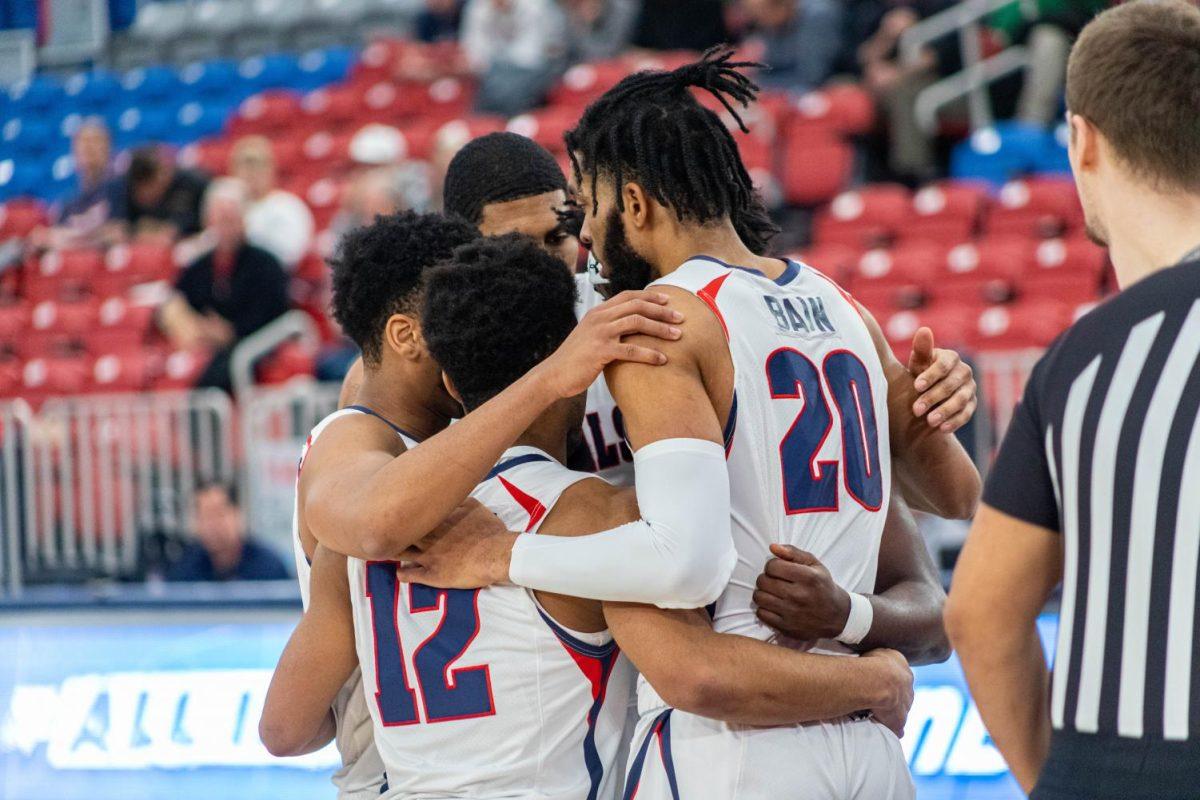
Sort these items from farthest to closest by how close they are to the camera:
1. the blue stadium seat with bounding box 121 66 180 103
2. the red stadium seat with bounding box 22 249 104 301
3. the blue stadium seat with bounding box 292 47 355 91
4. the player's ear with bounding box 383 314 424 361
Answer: the blue stadium seat with bounding box 121 66 180 103 < the blue stadium seat with bounding box 292 47 355 91 < the red stadium seat with bounding box 22 249 104 301 < the player's ear with bounding box 383 314 424 361

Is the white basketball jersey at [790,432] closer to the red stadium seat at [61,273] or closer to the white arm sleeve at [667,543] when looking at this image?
the white arm sleeve at [667,543]

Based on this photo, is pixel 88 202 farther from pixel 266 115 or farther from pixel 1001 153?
pixel 1001 153

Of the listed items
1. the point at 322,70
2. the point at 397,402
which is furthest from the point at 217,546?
the point at 322,70

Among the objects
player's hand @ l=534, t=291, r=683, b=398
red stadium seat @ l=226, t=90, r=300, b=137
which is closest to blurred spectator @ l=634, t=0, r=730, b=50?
red stadium seat @ l=226, t=90, r=300, b=137

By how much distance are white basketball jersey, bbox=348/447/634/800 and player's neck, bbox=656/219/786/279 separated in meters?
0.43

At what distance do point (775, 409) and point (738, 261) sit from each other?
1.00ft

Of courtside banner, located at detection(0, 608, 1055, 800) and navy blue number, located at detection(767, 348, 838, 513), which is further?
courtside banner, located at detection(0, 608, 1055, 800)

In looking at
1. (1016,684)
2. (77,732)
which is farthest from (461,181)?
(77,732)

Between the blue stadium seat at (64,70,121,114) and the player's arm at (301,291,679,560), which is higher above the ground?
the player's arm at (301,291,679,560)

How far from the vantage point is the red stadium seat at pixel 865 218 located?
9.83 m

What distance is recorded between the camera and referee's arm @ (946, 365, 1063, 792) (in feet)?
6.61

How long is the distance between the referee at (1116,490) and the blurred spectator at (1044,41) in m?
8.01

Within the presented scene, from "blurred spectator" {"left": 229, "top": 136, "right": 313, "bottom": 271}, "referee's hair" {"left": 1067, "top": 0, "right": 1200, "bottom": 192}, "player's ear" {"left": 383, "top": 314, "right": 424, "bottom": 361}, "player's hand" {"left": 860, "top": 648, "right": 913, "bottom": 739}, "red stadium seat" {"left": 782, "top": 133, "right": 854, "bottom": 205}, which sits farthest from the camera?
"blurred spectator" {"left": 229, "top": 136, "right": 313, "bottom": 271}

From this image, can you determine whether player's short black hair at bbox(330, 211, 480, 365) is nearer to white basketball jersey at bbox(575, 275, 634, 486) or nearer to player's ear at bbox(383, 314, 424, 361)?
player's ear at bbox(383, 314, 424, 361)
